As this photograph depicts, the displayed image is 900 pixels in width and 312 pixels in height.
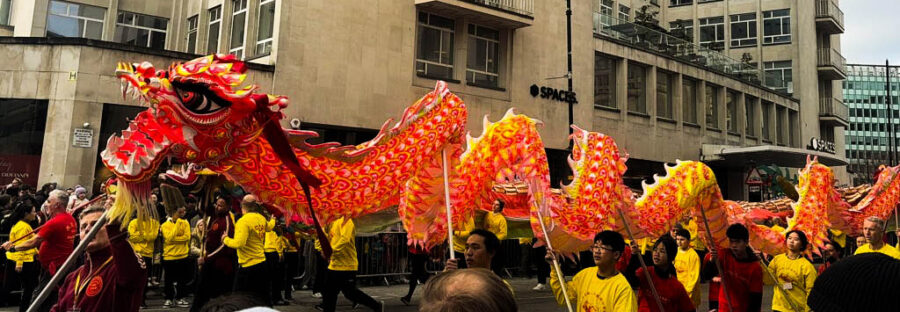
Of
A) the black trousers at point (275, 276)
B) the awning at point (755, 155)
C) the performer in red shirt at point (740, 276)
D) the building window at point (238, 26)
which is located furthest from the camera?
the awning at point (755, 155)

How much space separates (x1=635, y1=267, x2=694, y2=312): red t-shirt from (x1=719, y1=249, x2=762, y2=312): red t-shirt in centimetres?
96

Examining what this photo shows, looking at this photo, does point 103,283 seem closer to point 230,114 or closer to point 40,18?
point 230,114

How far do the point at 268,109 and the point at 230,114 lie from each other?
0.90 feet

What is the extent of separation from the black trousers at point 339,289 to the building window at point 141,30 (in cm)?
1468

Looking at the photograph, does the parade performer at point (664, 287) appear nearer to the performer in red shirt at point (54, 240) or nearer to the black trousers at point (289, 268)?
the performer in red shirt at point (54, 240)

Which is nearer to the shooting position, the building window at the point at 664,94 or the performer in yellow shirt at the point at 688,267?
the performer in yellow shirt at the point at 688,267

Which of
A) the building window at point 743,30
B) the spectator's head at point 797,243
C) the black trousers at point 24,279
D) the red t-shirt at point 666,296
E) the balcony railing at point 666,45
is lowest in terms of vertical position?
the black trousers at point 24,279

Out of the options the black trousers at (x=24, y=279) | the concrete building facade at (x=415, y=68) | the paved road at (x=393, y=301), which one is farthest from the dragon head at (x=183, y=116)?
the concrete building facade at (x=415, y=68)

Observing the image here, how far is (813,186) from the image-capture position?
917 cm

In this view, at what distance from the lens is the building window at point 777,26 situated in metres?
32.5

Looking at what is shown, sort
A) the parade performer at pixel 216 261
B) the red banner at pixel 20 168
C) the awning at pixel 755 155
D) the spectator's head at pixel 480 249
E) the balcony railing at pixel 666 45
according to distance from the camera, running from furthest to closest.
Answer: the awning at pixel 755 155 < the balcony railing at pixel 666 45 < the red banner at pixel 20 168 < the parade performer at pixel 216 261 < the spectator's head at pixel 480 249

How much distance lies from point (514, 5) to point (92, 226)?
57.6 feet

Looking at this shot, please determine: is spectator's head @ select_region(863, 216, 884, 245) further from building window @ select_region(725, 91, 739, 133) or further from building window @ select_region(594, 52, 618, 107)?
building window @ select_region(725, 91, 739, 133)

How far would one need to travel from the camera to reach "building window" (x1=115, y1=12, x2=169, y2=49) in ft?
66.1
